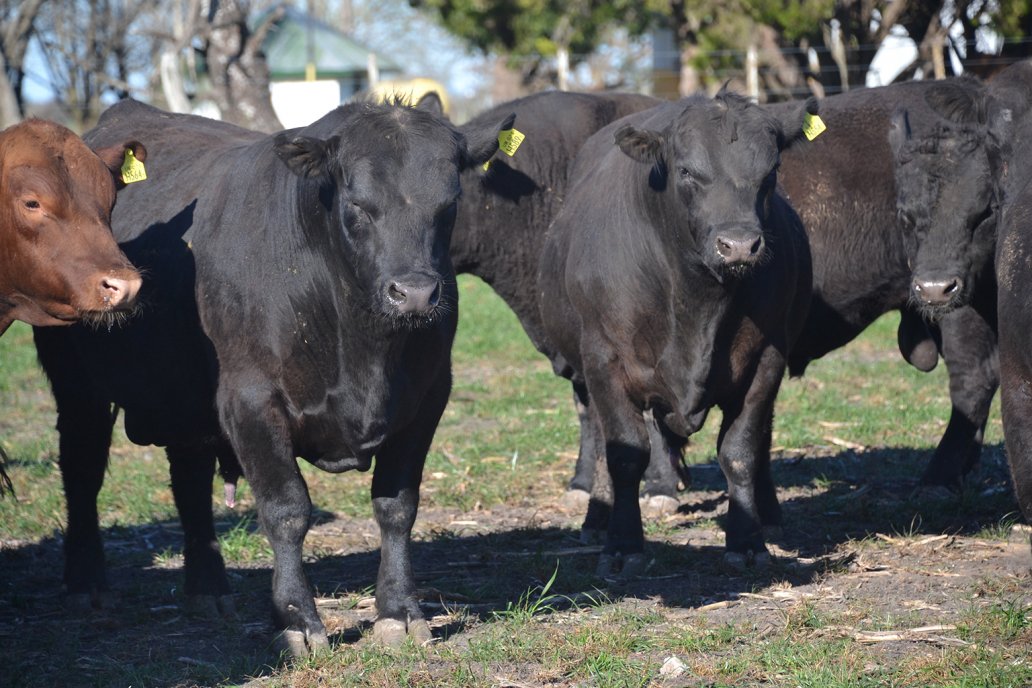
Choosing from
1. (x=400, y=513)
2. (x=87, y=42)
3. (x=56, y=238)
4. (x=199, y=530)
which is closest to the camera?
(x=56, y=238)

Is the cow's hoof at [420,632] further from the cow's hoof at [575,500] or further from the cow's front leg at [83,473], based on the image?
the cow's hoof at [575,500]

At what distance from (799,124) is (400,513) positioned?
2655 millimetres

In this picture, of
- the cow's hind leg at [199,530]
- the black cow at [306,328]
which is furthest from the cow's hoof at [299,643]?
the cow's hind leg at [199,530]

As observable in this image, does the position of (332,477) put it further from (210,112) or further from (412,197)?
(210,112)

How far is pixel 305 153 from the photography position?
502 centimetres

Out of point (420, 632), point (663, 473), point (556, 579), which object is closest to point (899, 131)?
point (663, 473)

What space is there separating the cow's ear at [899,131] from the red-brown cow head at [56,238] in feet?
13.4

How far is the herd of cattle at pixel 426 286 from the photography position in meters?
4.93

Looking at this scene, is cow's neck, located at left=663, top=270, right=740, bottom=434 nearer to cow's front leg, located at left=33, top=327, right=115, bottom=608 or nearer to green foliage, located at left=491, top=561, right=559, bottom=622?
green foliage, located at left=491, top=561, right=559, bottom=622

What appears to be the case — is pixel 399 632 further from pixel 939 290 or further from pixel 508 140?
pixel 939 290

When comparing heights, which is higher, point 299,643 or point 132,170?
point 132,170

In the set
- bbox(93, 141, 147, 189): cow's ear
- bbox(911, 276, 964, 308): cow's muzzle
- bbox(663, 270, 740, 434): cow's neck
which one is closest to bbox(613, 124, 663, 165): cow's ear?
bbox(663, 270, 740, 434): cow's neck

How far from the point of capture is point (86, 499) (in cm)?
604

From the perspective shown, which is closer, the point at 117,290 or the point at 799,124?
the point at 117,290
